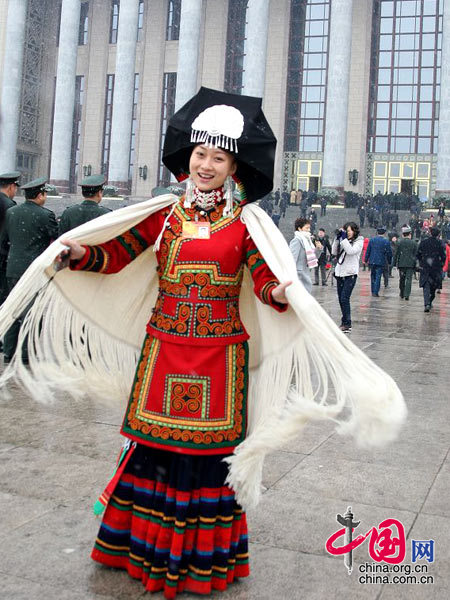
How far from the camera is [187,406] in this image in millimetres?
2711

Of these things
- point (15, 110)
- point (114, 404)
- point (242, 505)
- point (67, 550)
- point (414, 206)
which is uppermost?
point (15, 110)

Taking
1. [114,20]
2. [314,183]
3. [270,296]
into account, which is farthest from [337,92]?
[270,296]

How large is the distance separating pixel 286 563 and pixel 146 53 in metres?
45.7

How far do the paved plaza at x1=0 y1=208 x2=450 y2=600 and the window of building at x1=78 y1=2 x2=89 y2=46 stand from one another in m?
45.6

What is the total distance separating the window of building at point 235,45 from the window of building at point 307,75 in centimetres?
334

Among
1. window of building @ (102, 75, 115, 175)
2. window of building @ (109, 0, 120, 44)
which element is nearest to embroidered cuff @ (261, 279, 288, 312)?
window of building @ (102, 75, 115, 175)

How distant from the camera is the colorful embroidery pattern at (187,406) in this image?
2.69 metres

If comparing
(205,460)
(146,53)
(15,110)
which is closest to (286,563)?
(205,460)

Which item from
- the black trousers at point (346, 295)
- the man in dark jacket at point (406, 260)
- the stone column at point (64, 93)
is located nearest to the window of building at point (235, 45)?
the stone column at point (64, 93)

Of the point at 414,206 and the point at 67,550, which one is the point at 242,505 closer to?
the point at 67,550

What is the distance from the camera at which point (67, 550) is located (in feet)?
9.75

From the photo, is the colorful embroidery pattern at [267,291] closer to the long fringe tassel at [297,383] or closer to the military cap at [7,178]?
the long fringe tassel at [297,383]

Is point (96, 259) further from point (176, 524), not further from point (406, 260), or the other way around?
point (406, 260)

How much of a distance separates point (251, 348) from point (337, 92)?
34118 millimetres
